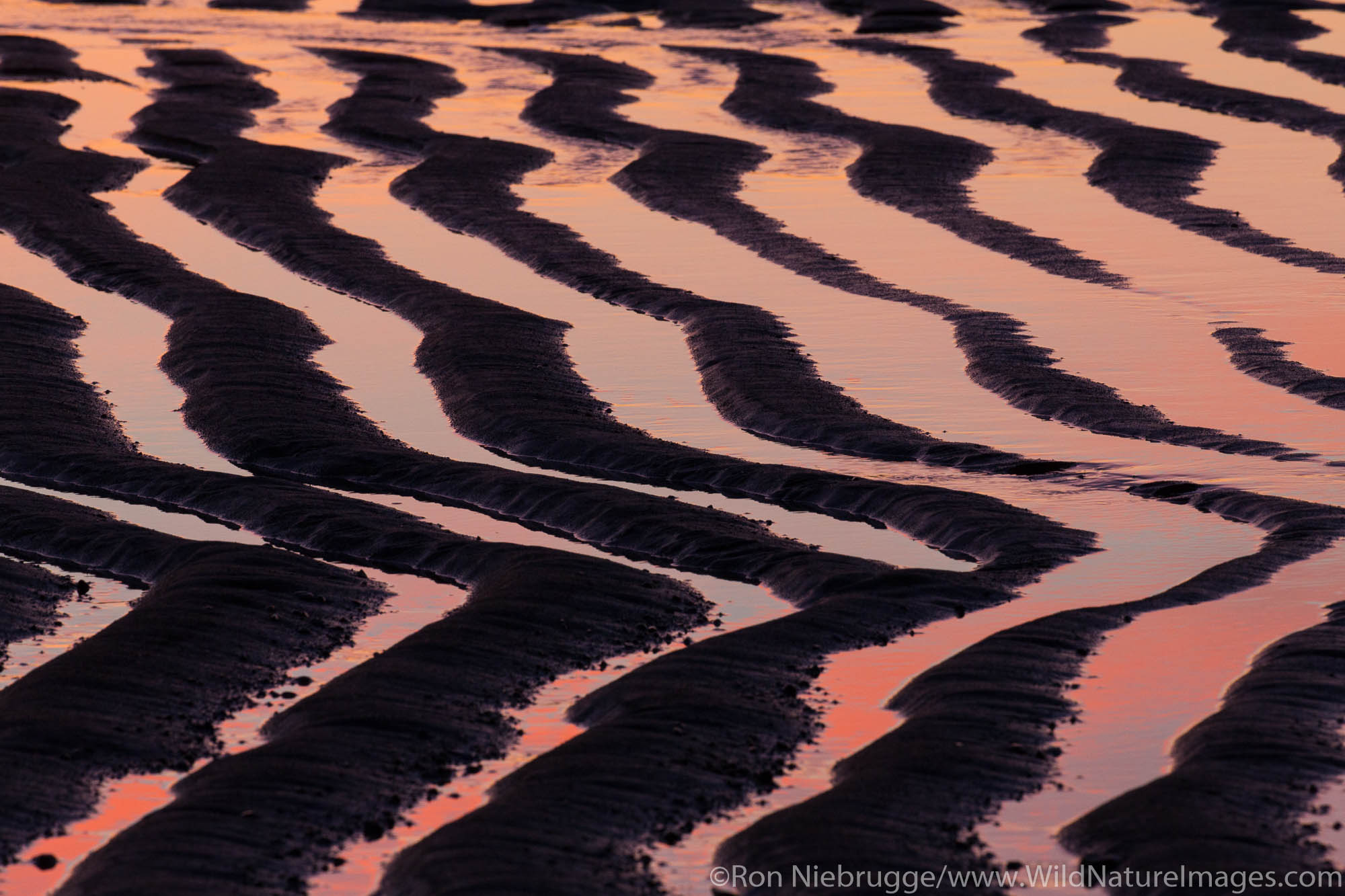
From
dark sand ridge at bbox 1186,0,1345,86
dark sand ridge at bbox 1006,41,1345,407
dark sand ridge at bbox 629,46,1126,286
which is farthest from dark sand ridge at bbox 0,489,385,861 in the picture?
dark sand ridge at bbox 1186,0,1345,86

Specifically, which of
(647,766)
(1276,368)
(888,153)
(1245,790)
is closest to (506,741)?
(647,766)

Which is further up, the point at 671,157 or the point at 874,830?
the point at 874,830

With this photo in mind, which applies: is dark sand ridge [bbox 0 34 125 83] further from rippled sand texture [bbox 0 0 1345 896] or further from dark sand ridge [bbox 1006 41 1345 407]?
dark sand ridge [bbox 1006 41 1345 407]

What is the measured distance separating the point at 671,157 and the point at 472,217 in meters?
1.76

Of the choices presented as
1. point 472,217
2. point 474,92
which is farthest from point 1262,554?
point 474,92

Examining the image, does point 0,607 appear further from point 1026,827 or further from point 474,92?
point 474,92

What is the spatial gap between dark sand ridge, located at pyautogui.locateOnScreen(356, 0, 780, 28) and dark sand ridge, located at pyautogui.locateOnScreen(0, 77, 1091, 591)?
9411mm

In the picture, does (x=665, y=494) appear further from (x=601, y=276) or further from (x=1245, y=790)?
(x=601, y=276)

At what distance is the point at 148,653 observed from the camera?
5.34 metres

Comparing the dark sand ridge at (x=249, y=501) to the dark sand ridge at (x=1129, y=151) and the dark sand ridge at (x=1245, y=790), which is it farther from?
the dark sand ridge at (x=1129, y=151)

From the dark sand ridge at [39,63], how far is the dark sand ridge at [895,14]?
20.3 feet

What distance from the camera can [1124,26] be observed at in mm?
18281

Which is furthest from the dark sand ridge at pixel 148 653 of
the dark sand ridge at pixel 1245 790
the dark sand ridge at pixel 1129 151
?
the dark sand ridge at pixel 1129 151

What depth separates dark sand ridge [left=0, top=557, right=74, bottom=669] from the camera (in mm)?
5660
